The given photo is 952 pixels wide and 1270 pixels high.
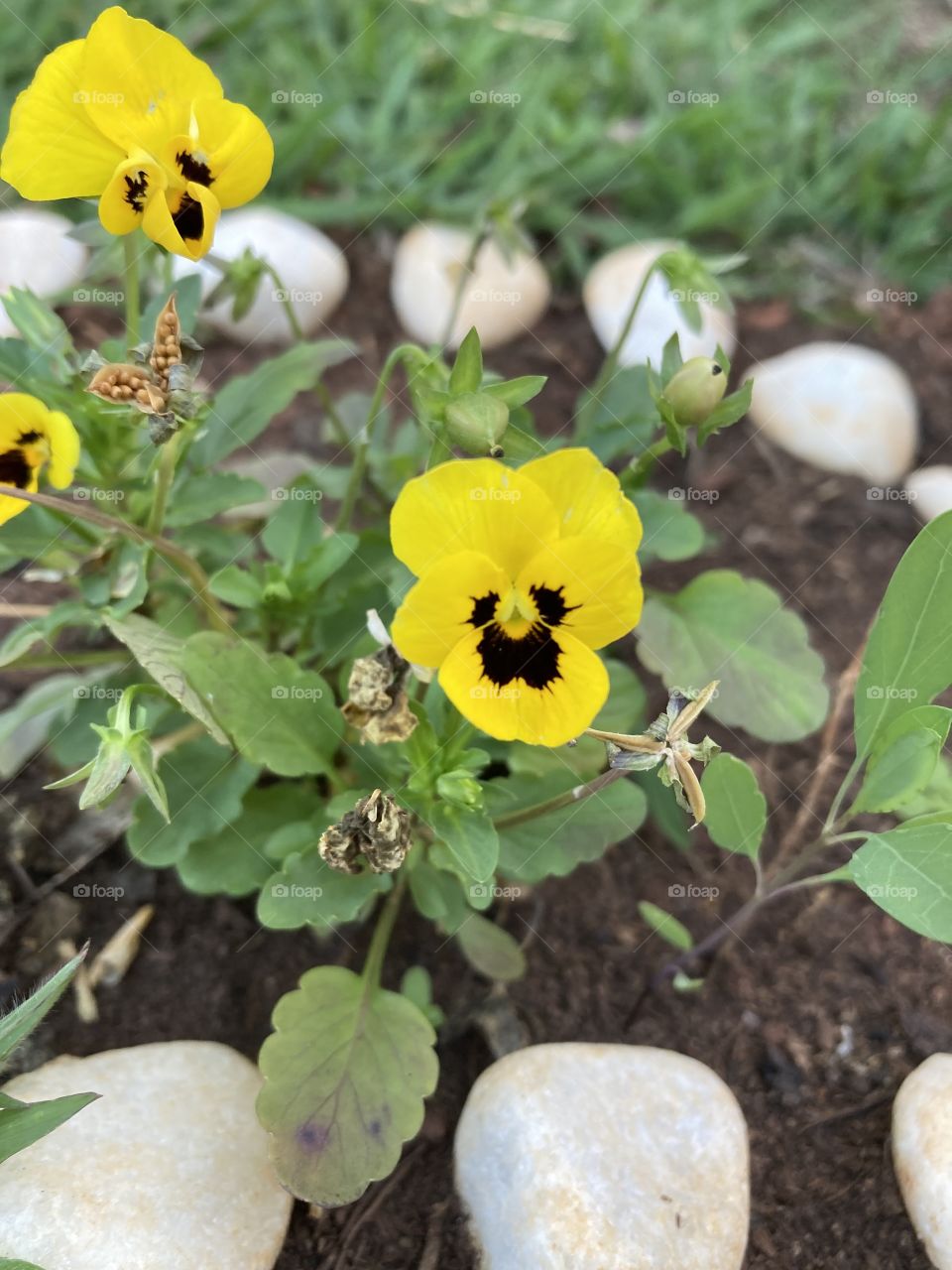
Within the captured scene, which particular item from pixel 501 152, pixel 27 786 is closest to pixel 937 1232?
pixel 27 786

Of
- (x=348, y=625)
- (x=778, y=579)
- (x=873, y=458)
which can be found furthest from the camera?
(x=873, y=458)

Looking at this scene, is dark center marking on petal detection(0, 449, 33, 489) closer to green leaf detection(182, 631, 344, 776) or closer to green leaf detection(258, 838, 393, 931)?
green leaf detection(182, 631, 344, 776)

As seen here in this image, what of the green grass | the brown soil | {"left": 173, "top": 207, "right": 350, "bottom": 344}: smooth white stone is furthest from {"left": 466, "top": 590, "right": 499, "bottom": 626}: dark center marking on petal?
the green grass

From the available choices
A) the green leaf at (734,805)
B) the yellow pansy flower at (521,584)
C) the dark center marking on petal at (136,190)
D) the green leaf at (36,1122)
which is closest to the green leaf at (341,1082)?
the green leaf at (36,1122)

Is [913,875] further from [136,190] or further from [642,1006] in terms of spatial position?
[136,190]

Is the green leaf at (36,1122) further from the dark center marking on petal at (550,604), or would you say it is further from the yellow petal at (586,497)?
the yellow petal at (586,497)

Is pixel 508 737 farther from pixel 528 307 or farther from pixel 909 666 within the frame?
pixel 528 307
